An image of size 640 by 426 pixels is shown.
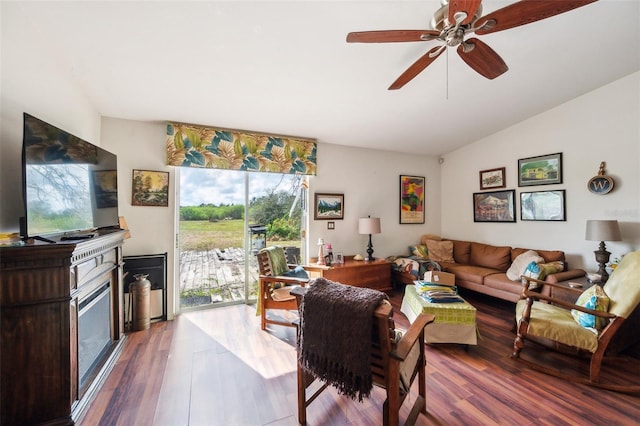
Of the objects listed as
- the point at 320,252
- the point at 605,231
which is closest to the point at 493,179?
the point at 605,231

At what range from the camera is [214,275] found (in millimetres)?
3500

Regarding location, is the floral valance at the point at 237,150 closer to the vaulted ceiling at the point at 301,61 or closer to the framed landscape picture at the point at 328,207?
the vaulted ceiling at the point at 301,61

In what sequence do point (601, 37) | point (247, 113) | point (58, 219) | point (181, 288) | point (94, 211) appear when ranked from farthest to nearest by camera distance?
1. point (181, 288)
2. point (247, 113)
3. point (601, 37)
4. point (94, 211)
5. point (58, 219)

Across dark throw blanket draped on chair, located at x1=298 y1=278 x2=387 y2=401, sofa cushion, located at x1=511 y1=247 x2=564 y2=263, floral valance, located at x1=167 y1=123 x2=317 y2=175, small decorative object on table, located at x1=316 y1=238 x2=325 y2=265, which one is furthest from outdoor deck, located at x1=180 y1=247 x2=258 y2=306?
sofa cushion, located at x1=511 y1=247 x2=564 y2=263

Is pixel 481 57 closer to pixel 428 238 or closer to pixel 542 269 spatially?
pixel 542 269

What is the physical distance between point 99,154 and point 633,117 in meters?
5.40

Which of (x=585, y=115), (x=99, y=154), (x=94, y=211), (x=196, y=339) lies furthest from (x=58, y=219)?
(x=585, y=115)

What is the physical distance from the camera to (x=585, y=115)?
10.3ft

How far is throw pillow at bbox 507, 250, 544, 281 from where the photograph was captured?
3263mm

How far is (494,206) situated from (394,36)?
12.1ft

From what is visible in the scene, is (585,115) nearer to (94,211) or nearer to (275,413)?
(275,413)

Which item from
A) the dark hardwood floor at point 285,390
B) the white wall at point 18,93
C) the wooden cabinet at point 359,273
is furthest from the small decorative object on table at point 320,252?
A: the white wall at point 18,93

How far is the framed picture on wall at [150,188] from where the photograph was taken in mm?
2945

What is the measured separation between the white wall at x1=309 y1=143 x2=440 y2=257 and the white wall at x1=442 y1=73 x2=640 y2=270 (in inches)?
36.3
